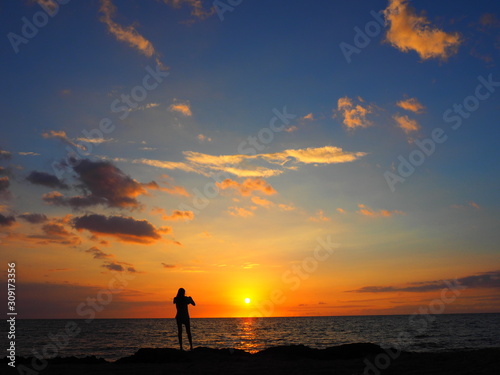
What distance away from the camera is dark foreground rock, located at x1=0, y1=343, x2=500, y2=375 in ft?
34.0

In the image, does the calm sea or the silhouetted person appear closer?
the silhouetted person

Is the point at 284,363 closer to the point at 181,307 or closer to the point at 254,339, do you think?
the point at 181,307

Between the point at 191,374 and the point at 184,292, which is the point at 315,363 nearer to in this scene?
the point at 191,374

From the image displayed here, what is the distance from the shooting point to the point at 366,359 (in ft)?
40.6

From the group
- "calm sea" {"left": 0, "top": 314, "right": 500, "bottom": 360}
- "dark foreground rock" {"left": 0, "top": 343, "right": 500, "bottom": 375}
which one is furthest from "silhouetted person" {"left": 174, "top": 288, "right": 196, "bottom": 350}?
"calm sea" {"left": 0, "top": 314, "right": 500, "bottom": 360}

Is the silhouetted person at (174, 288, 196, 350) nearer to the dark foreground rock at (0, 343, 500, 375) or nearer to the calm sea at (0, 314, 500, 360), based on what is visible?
the dark foreground rock at (0, 343, 500, 375)

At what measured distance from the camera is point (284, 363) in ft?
39.2

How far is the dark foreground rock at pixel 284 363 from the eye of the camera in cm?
1038

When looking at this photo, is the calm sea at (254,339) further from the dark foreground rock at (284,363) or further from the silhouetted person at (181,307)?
the dark foreground rock at (284,363)

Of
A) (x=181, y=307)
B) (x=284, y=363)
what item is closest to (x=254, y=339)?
(x=181, y=307)

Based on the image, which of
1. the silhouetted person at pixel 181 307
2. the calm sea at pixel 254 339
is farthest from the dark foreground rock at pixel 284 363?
the calm sea at pixel 254 339

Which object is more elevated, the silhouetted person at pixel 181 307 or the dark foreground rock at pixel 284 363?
the silhouetted person at pixel 181 307

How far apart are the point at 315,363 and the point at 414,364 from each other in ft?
9.40

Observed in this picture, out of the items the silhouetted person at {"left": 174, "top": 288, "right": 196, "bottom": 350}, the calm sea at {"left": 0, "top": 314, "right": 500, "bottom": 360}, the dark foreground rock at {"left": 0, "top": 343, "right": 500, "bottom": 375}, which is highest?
the silhouetted person at {"left": 174, "top": 288, "right": 196, "bottom": 350}
